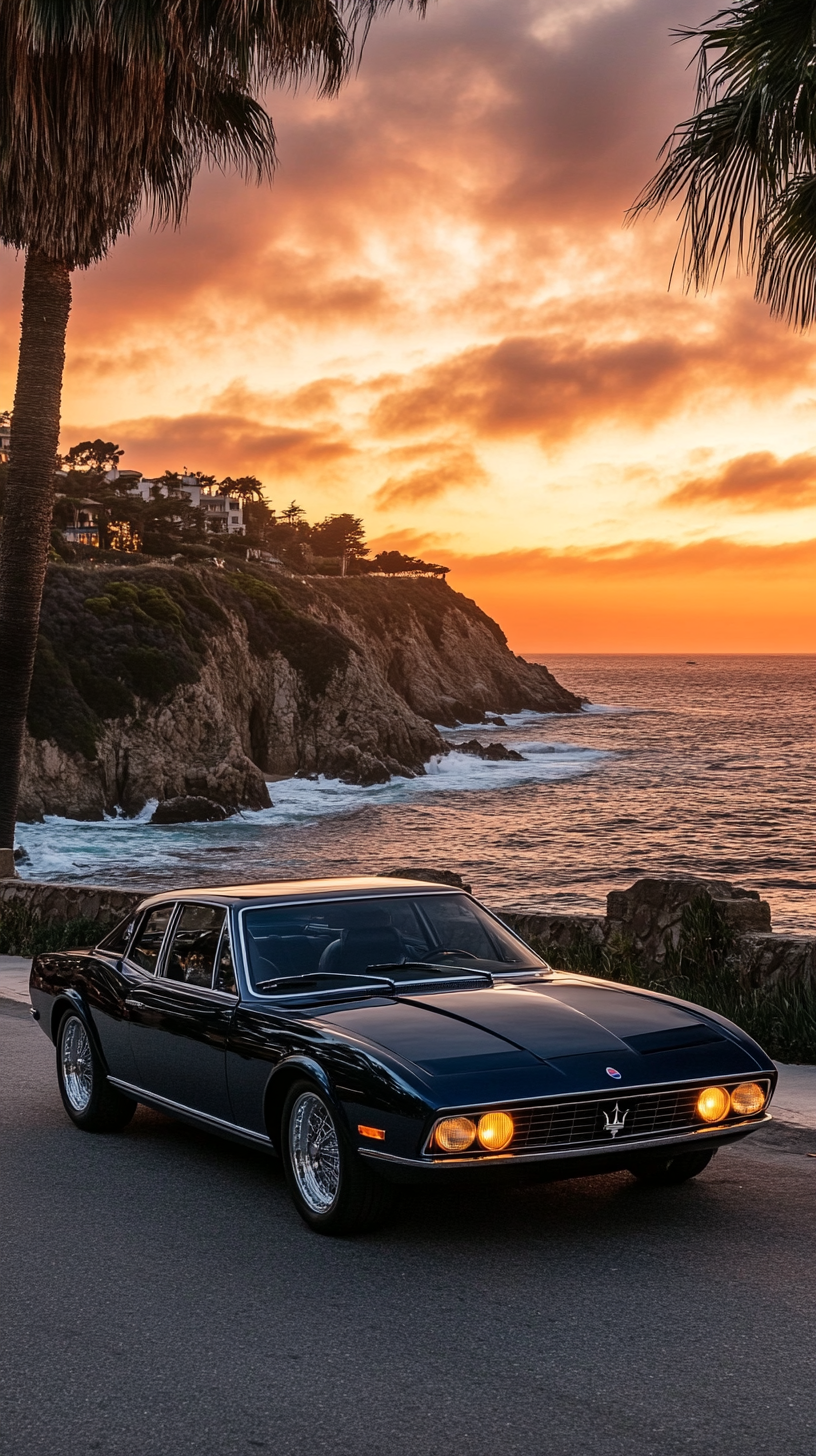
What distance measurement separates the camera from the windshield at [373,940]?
21.5ft

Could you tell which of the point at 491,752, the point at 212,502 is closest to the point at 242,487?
the point at 212,502

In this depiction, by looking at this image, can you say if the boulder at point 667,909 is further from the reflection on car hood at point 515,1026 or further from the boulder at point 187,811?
the boulder at point 187,811

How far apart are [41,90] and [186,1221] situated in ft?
47.4

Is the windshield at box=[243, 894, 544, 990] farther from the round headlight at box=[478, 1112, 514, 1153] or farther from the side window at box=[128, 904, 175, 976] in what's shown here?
the round headlight at box=[478, 1112, 514, 1153]

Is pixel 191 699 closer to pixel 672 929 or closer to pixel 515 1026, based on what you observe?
pixel 672 929

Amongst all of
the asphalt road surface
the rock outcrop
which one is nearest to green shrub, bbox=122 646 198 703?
the rock outcrop

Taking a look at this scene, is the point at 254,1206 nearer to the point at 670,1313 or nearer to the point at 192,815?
the point at 670,1313

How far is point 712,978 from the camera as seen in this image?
34.1 ft

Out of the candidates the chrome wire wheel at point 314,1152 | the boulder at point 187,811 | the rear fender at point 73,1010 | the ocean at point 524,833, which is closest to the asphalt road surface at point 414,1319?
the chrome wire wheel at point 314,1152

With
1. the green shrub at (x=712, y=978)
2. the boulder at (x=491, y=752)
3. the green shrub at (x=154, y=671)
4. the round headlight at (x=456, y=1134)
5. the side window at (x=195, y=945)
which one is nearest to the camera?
the round headlight at (x=456, y=1134)

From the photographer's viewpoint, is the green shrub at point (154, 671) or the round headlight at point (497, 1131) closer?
the round headlight at point (497, 1131)

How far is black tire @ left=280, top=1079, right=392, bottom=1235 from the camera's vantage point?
217 inches

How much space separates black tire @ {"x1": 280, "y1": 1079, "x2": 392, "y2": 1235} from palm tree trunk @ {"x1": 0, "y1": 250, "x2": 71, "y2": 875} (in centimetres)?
1364

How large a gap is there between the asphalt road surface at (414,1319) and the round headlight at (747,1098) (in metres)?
0.45
